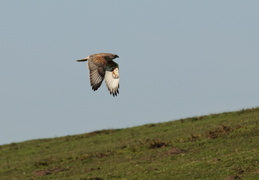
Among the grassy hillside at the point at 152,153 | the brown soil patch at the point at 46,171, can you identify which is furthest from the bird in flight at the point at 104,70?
the brown soil patch at the point at 46,171

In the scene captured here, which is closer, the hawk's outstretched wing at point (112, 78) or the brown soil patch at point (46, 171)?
the hawk's outstretched wing at point (112, 78)

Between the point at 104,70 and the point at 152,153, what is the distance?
10.1 meters

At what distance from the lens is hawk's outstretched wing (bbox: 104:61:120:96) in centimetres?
1763

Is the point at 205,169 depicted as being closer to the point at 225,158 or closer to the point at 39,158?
the point at 225,158

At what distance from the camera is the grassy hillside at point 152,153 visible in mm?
21688

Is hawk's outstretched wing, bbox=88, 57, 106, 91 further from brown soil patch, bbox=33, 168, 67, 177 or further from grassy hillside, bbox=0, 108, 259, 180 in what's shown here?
brown soil patch, bbox=33, 168, 67, 177

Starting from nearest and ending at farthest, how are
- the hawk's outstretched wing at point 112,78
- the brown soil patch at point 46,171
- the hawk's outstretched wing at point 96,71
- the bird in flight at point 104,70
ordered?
the hawk's outstretched wing at point 96,71 → the bird in flight at point 104,70 → the hawk's outstretched wing at point 112,78 → the brown soil patch at point 46,171

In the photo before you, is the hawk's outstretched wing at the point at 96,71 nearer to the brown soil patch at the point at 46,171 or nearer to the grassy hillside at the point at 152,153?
the grassy hillside at the point at 152,153

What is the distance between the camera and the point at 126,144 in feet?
100

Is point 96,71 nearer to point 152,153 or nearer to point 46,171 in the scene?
point 152,153

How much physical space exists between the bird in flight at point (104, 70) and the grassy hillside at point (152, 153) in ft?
14.4

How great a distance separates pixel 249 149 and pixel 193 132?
7.13m

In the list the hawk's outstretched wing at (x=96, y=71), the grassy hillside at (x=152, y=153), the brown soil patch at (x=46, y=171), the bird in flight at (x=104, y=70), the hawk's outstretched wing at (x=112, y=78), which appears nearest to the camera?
the hawk's outstretched wing at (x=96, y=71)

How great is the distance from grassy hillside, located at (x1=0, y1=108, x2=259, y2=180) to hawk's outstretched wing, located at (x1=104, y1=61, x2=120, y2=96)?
14.4 ft
